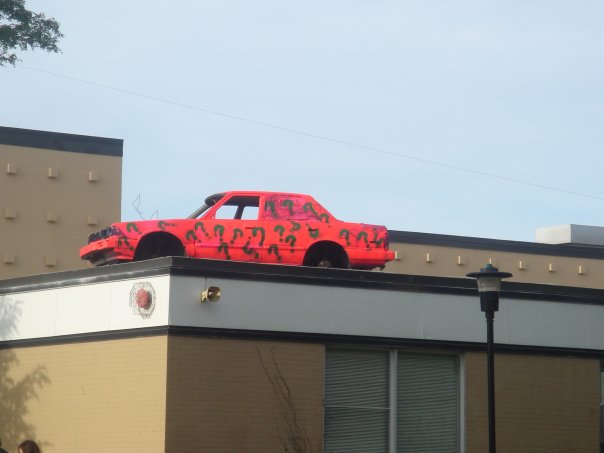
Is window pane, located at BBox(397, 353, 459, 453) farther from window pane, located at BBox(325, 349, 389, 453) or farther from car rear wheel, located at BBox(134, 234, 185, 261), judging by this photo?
car rear wheel, located at BBox(134, 234, 185, 261)

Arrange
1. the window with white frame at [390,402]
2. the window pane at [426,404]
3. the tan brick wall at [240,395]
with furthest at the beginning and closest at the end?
the window pane at [426,404] < the window with white frame at [390,402] < the tan brick wall at [240,395]

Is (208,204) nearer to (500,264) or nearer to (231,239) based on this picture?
(231,239)

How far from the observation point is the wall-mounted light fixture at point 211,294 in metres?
17.4

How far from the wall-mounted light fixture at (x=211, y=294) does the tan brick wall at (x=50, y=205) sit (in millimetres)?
9513

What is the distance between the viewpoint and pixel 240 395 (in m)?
17.5

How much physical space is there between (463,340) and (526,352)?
3.93 feet

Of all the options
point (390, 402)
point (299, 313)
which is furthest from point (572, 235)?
point (299, 313)

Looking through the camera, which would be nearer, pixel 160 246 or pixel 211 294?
pixel 211 294

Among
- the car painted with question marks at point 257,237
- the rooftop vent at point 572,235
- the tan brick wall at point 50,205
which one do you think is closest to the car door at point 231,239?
the car painted with question marks at point 257,237

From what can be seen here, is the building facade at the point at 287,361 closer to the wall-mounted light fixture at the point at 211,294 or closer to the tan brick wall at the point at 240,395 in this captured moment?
the tan brick wall at the point at 240,395

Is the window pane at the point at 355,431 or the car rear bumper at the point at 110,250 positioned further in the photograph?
the car rear bumper at the point at 110,250

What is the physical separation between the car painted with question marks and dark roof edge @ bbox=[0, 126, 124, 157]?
702 centimetres

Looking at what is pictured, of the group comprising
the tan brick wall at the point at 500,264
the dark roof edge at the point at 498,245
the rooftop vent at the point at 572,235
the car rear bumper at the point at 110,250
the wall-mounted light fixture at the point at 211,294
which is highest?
the rooftop vent at the point at 572,235

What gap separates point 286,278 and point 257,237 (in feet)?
5.30
